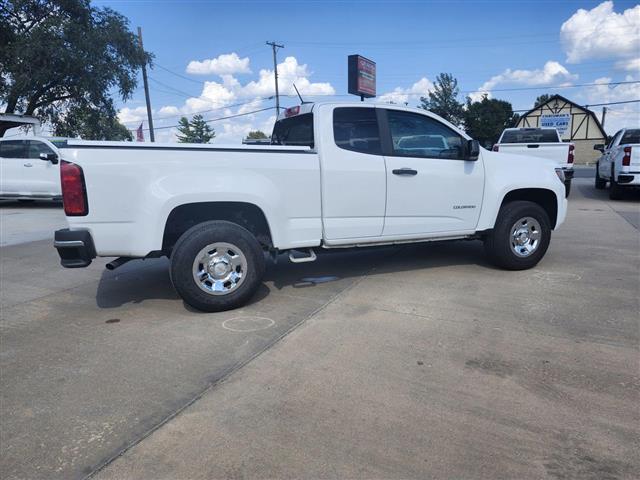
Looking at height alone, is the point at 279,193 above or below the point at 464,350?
above

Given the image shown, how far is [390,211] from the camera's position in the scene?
5.19 meters

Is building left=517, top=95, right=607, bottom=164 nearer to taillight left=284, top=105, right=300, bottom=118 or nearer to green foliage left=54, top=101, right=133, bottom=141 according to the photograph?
green foliage left=54, top=101, right=133, bottom=141

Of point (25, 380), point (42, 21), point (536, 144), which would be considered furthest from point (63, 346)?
point (42, 21)

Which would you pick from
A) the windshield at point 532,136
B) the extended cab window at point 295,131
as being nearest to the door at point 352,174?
the extended cab window at point 295,131

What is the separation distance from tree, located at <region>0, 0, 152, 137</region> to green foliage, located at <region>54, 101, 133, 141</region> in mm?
57

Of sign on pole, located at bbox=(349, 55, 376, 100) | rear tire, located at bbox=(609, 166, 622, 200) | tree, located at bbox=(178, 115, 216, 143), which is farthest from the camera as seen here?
tree, located at bbox=(178, 115, 216, 143)

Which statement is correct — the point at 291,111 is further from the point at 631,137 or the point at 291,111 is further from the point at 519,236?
the point at 631,137

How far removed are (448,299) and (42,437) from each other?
3.58 m

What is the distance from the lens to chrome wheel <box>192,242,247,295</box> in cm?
440

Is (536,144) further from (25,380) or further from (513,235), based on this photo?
(25,380)

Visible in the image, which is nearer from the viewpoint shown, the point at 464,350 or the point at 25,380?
the point at 25,380

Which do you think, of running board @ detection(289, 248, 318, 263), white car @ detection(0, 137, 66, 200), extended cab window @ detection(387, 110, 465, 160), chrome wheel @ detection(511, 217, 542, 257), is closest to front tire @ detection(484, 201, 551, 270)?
chrome wheel @ detection(511, 217, 542, 257)

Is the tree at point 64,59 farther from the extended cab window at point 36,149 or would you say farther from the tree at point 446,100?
the tree at point 446,100

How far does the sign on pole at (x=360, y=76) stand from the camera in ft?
91.5
